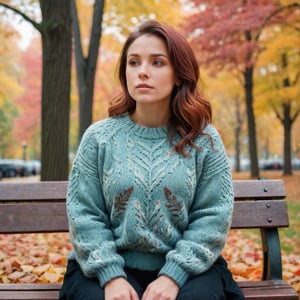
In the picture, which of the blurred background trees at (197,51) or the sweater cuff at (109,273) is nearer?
the sweater cuff at (109,273)

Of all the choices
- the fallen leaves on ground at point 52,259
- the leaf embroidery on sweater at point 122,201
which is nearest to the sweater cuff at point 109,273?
the leaf embroidery on sweater at point 122,201

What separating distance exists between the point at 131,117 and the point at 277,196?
1.12 metres

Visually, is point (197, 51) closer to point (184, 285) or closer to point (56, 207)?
point (56, 207)

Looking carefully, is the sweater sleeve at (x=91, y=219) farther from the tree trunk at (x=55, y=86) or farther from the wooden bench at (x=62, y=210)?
the tree trunk at (x=55, y=86)

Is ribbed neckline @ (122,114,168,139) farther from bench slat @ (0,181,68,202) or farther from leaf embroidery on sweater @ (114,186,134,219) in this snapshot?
bench slat @ (0,181,68,202)

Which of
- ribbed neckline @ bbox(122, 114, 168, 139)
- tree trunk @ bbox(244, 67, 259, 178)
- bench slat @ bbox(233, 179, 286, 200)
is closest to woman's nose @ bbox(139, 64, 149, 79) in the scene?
ribbed neckline @ bbox(122, 114, 168, 139)

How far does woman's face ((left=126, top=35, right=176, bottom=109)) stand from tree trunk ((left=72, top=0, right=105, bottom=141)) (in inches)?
226

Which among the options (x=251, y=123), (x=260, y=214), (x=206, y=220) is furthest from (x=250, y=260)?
(x=251, y=123)

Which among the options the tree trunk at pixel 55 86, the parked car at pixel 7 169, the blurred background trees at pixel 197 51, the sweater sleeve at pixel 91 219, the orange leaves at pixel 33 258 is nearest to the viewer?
the sweater sleeve at pixel 91 219

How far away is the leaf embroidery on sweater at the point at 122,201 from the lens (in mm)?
2385

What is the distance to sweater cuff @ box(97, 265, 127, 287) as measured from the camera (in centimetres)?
222

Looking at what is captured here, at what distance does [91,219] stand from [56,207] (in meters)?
0.67

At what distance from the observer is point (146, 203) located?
238cm

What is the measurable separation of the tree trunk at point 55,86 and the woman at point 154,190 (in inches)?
136
